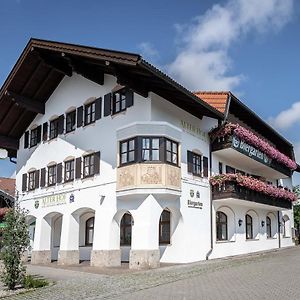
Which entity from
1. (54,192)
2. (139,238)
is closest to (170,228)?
(139,238)

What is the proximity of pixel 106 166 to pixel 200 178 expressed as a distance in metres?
4.32

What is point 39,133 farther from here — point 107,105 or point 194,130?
point 194,130

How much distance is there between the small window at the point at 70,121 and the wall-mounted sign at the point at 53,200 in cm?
337

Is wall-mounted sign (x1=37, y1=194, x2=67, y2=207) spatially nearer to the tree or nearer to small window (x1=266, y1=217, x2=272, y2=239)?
the tree

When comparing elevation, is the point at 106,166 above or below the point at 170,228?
A: above

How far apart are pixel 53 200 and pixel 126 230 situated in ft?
14.9

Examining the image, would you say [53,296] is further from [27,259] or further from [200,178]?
[27,259]

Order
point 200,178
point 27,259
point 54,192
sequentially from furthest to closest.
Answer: point 27,259
point 54,192
point 200,178

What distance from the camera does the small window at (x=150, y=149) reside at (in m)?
17.1

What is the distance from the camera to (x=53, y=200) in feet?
72.1

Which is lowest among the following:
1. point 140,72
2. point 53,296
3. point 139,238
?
point 53,296

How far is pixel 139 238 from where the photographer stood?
16.6 metres

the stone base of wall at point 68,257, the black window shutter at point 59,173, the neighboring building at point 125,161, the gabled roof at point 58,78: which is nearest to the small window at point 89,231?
the neighboring building at point 125,161

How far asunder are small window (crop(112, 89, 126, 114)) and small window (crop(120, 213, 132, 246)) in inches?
191
